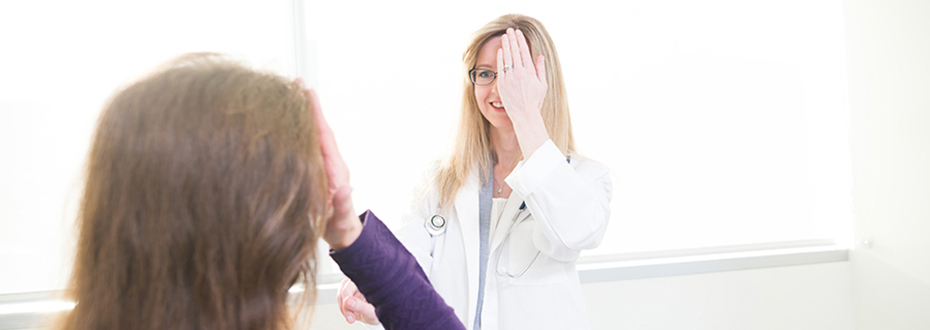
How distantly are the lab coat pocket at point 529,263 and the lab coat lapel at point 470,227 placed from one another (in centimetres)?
8

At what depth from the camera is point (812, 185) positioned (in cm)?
289

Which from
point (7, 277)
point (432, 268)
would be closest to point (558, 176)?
point (432, 268)

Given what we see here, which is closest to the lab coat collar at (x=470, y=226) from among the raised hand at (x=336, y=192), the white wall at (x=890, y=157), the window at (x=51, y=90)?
the raised hand at (x=336, y=192)

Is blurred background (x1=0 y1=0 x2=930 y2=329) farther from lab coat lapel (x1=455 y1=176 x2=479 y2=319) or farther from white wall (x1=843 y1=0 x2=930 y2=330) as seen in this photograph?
lab coat lapel (x1=455 y1=176 x2=479 y2=319)

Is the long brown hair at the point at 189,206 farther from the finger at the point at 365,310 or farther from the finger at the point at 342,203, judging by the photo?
the finger at the point at 365,310

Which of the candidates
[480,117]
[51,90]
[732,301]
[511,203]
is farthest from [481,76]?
[732,301]

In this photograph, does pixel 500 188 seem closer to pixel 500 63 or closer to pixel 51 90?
pixel 500 63

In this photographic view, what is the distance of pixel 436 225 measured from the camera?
63.7 inches

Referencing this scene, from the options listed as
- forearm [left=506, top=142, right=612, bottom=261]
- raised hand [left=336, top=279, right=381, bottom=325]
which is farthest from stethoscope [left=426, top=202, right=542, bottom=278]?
raised hand [left=336, top=279, right=381, bottom=325]

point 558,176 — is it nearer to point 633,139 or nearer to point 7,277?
point 633,139

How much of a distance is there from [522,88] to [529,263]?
456 mm

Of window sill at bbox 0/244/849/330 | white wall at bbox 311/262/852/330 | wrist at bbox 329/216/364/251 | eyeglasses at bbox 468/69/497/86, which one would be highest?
eyeglasses at bbox 468/69/497/86

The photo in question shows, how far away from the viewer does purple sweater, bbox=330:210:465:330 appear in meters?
0.63

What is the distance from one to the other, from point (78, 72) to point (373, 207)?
1.17 metres
